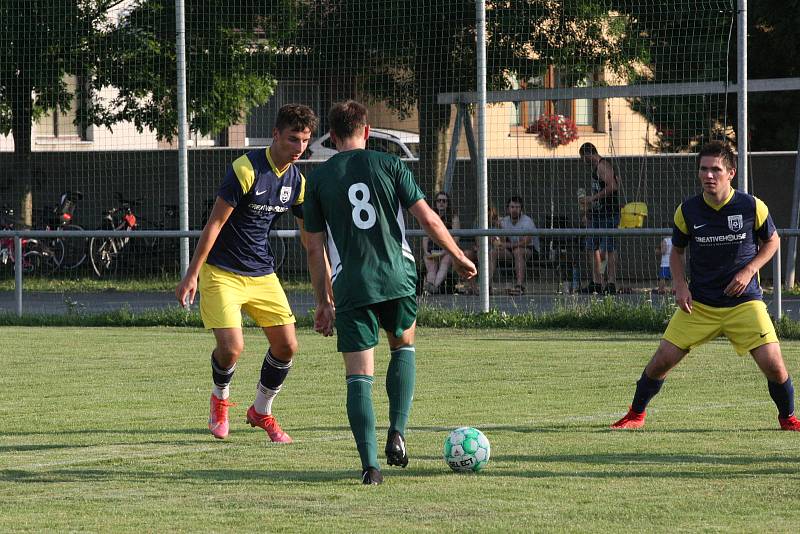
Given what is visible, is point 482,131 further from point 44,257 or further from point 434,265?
point 44,257

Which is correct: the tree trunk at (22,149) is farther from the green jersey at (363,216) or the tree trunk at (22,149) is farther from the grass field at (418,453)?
the green jersey at (363,216)

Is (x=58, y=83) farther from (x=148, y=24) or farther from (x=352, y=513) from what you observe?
(x=352, y=513)

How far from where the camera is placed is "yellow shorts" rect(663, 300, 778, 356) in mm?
8352

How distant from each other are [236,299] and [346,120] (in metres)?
1.97

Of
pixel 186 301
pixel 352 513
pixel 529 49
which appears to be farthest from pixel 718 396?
pixel 529 49

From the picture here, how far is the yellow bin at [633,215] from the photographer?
1834 cm

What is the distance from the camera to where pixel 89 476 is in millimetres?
6906

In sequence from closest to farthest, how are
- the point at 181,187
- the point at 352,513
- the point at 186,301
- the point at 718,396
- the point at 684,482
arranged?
the point at 352,513 < the point at 684,482 < the point at 186,301 < the point at 718,396 < the point at 181,187

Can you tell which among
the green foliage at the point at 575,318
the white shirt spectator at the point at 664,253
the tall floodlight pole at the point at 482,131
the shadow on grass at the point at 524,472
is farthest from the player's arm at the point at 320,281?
the white shirt spectator at the point at 664,253

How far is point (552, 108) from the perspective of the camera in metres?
21.1

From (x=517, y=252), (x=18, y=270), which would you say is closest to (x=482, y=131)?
(x=517, y=252)

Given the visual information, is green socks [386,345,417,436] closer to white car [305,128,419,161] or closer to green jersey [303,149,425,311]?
green jersey [303,149,425,311]

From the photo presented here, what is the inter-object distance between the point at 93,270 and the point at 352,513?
1497 centimetres

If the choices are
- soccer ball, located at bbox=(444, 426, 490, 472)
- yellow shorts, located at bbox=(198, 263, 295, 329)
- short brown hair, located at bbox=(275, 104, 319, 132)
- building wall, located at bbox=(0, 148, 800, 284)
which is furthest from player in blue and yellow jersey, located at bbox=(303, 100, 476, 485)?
building wall, located at bbox=(0, 148, 800, 284)
